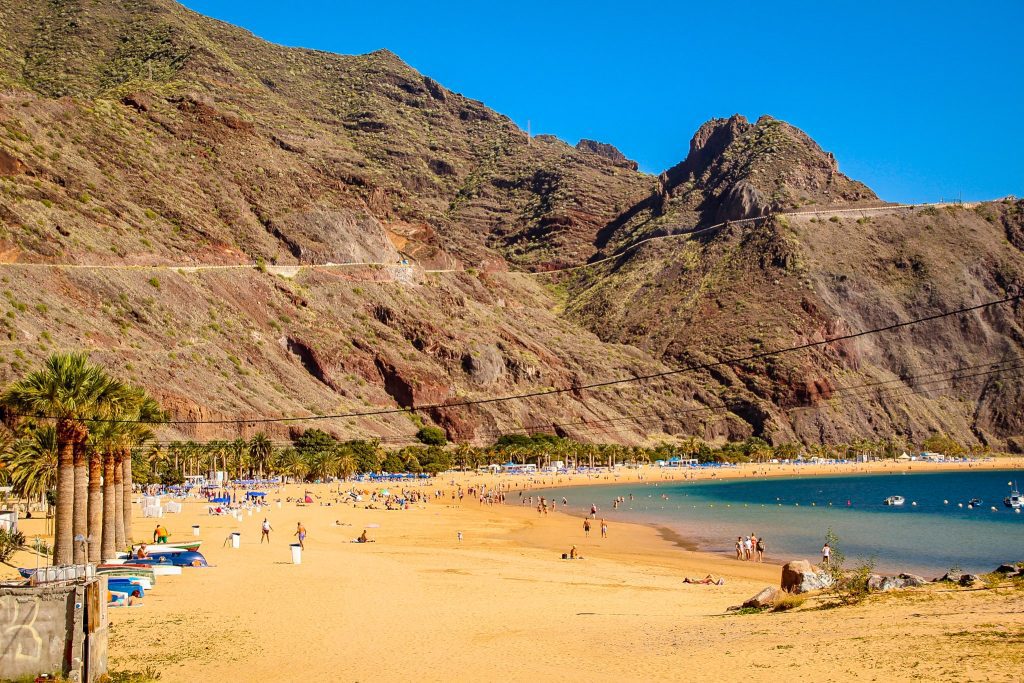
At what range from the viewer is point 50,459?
3259 cm

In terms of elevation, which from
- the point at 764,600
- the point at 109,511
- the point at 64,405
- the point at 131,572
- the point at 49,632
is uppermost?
the point at 64,405

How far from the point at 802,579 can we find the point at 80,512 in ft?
68.0

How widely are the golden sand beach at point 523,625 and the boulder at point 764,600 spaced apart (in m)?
0.75

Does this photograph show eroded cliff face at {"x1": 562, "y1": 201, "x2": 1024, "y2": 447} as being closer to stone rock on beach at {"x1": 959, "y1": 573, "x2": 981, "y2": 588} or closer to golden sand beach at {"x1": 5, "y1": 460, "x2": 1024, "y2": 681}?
golden sand beach at {"x1": 5, "y1": 460, "x2": 1024, "y2": 681}

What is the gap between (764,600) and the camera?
78.5 feet

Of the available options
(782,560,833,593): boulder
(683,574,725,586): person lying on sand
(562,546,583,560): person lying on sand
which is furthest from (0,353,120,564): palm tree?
(562,546,583,560): person lying on sand

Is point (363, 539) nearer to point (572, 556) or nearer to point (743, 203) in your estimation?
point (572, 556)

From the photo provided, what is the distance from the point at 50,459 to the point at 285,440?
199 feet

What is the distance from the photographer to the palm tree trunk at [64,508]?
26672 mm

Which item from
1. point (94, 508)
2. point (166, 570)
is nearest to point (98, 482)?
point (94, 508)

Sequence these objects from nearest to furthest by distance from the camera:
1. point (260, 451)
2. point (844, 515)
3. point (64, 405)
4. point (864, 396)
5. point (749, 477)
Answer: point (64, 405) → point (844, 515) → point (260, 451) → point (749, 477) → point (864, 396)

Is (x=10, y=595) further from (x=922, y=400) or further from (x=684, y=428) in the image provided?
(x=922, y=400)

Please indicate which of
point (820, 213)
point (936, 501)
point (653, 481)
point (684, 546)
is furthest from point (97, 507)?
point (820, 213)

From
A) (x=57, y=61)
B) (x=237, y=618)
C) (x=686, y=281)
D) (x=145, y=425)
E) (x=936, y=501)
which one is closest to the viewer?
(x=237, y=618)
